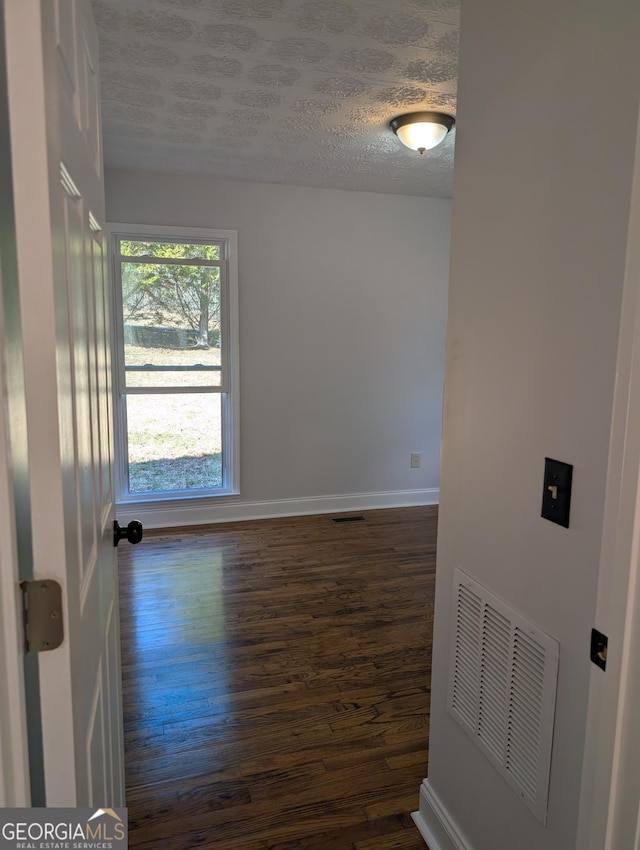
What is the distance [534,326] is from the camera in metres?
1.22

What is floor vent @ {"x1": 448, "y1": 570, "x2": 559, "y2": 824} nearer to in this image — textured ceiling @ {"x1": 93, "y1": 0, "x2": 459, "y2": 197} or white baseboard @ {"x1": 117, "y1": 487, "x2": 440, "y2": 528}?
textured ceiling @ {"x1": 93, "y1": 0, "x2": 459, "y2": 197}

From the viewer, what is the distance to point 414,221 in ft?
15.4

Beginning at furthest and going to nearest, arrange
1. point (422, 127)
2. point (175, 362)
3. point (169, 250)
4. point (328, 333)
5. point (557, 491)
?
point (328, 333), point (175, 362), point (169, 250), point (422, 127), point (557, 491)

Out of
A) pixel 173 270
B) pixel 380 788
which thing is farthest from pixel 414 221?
pixel 380 788

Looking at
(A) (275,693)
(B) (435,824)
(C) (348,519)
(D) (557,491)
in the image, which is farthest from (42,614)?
(C) (348,519)

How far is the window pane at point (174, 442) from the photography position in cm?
429

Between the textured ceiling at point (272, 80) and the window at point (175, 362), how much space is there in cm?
62

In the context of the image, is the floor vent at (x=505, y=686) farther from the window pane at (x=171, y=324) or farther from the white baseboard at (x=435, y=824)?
the window pane at (x=171, y=324)

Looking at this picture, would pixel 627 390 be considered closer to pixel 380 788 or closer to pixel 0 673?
pixel 0 673

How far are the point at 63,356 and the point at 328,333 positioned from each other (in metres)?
3.90

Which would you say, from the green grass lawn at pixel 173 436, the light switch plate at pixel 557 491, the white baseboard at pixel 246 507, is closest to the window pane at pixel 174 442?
the green grass lawn at pixel 173 436

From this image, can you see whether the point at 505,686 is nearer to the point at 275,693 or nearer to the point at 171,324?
the point at 275,693

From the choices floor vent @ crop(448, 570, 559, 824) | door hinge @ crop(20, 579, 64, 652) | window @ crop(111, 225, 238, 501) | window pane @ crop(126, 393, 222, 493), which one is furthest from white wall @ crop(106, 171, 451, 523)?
door hinge @ crop(20, 579, 64, 652)

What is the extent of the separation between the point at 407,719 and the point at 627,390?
187 centimetres
